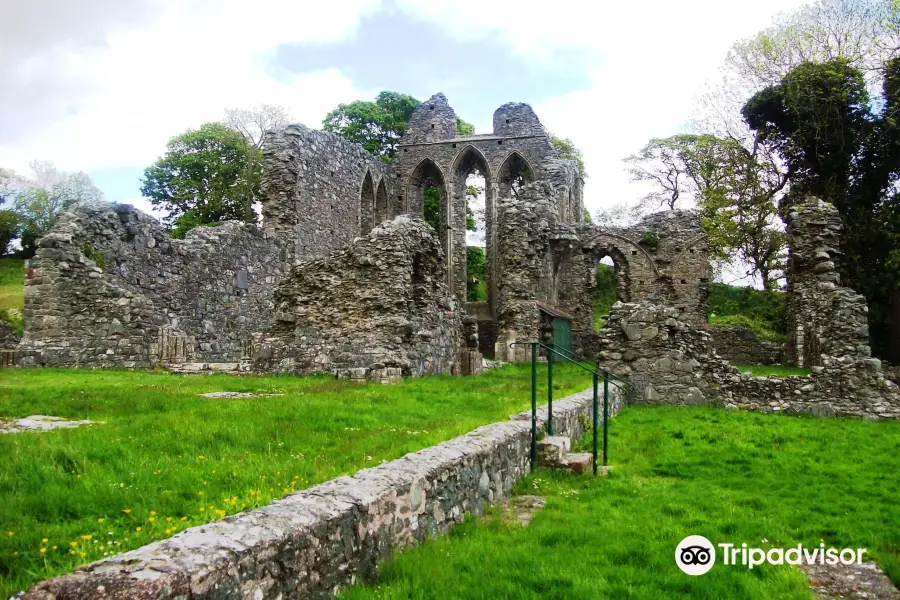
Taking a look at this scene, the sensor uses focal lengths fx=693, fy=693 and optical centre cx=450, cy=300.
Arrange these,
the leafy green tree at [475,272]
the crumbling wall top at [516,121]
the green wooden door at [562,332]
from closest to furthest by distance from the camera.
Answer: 1. the green wooden door at [562,332]
2. the crumbling wall top at [516,121]
3. the leafy green tree at [475,272]

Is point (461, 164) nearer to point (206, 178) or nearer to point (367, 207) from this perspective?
point (367, 207)

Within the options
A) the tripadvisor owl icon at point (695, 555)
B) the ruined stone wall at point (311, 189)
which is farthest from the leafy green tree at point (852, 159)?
the tripadvisor owl icon at point (695, 555)

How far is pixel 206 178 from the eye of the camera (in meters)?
40.0

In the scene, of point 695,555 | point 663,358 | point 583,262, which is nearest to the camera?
point 695,555

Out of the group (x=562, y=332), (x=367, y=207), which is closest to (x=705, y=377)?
(x=562, y=332)

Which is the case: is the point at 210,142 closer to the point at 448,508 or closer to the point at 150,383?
the point at 150,383

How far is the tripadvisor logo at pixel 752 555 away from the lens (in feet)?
14.4

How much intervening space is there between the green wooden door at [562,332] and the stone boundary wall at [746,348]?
16.2 ft

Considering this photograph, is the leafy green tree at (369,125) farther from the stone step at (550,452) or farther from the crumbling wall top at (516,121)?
the stone step at (550,452)

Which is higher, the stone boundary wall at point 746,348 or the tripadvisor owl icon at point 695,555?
the stone boundary wall at point 746,348

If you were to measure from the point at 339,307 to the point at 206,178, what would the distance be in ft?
97.0

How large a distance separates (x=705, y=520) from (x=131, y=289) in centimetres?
1352

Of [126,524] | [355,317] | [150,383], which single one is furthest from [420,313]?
[126,524]

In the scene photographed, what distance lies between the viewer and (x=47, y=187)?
40844mm
